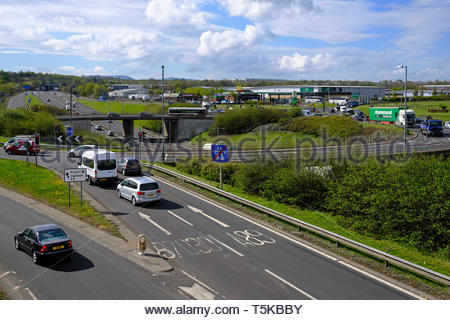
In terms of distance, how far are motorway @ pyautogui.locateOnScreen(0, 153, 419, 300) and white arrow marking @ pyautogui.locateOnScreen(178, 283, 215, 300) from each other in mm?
63

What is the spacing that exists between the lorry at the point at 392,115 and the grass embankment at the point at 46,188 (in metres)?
55.3

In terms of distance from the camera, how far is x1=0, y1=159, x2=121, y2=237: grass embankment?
810 inches

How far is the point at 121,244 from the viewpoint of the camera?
56.1ft

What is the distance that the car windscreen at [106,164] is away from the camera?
27.5 metres

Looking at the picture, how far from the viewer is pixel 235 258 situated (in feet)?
50.5

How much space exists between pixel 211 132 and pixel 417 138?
4321 centimetres

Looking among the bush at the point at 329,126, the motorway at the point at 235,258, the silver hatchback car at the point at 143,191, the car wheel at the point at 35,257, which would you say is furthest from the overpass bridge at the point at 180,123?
the car wheel at the point at 35,257

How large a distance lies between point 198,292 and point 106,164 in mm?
17196

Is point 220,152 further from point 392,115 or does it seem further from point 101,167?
point 392,115

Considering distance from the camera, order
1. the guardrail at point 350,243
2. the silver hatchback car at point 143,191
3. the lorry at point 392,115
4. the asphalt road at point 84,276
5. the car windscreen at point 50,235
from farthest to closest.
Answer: the lorry at point 392,115 < the silver hatchback car at point 143,191 < the car windscreen at point 50,235 < the guardrail at point 350,243 < the asphalt road at point 84,276

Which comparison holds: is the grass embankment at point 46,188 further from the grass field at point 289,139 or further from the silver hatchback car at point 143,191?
the grass field at point 289,139

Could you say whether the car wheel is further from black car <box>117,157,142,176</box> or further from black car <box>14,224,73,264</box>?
black car <box>117,157,142,176</box>

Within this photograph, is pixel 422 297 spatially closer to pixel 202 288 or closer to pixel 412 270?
pixel 412 270

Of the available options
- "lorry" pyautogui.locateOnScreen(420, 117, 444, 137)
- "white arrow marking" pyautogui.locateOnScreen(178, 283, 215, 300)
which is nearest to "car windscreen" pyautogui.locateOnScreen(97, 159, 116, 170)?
"white arrow marking" pyautogui.locateOnScreen(178, 283, 215, 300)
